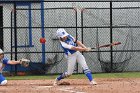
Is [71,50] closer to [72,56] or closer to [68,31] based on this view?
[72,56]

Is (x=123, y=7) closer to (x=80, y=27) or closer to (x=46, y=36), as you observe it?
(x=80, y=27)

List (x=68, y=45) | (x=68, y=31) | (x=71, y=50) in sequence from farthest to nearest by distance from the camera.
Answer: (x=68, y=31)
(x=71, y=50)
(x=68, y=45)

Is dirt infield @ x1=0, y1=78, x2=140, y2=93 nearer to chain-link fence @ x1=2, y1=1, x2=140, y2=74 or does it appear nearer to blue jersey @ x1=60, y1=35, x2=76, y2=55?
blue jersey @ x1=60, y1=35, x2=76, y2=55

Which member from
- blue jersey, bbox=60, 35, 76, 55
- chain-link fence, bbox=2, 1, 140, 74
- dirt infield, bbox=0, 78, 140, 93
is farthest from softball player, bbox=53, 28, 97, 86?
chain-link fence, bbox=2, 1, 140, 74

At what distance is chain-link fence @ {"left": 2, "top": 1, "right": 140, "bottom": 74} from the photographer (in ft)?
68.8

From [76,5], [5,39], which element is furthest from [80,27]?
[5,39]

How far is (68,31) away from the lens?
21047mm

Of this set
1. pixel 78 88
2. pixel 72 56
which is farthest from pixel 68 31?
pixel 78 88

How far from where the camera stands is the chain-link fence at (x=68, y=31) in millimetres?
20984

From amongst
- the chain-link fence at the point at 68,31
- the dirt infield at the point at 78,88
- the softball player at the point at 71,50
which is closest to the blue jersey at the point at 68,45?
the softball player at the point at 71,50

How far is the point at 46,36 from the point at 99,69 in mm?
2597

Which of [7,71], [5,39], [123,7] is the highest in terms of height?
[123,7]

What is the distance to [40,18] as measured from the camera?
21156 millimetres

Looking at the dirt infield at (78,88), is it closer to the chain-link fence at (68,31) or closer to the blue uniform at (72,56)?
the blue uniform at (72,56)
